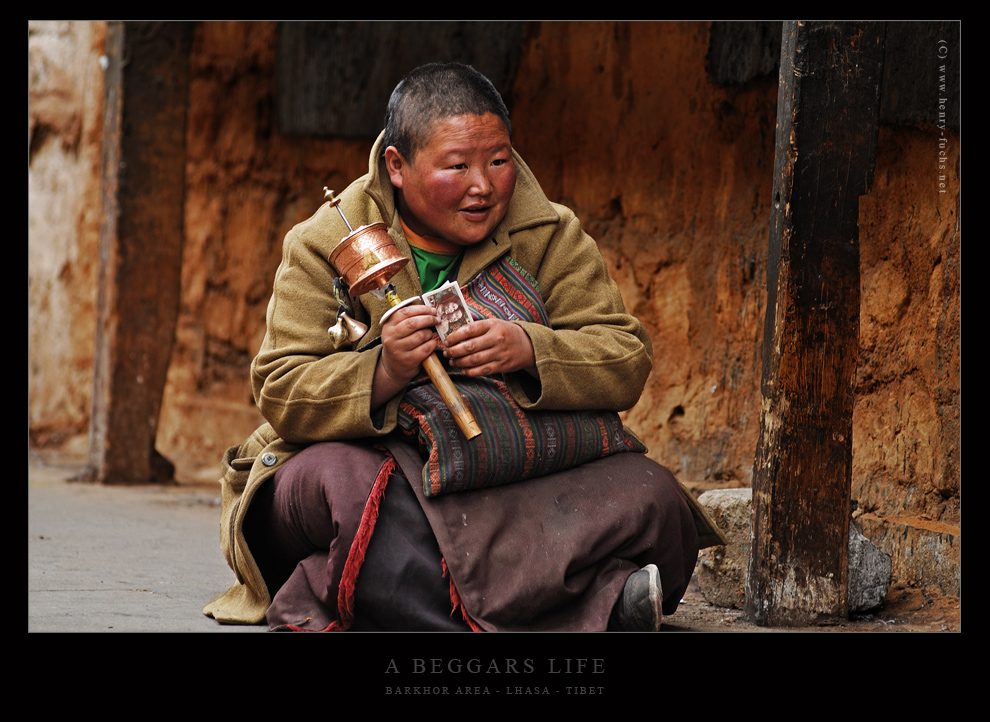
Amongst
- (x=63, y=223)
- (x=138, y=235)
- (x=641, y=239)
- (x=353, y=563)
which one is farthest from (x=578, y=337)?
(x=63, y=223)

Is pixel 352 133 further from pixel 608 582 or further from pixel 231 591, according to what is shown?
pixel 608 582

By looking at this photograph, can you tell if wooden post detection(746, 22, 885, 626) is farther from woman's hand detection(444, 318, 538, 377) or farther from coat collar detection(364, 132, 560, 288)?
woman's hand detection(444, 318, 538, 377)

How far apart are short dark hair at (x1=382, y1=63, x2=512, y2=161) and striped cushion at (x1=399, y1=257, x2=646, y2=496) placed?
37 centimetres

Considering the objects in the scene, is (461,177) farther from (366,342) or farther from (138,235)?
(138,235)

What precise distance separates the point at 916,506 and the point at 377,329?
6.83 ft

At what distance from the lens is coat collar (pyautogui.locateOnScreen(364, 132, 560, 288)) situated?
8.32 ft

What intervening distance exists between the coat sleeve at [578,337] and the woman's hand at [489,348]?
0.03m

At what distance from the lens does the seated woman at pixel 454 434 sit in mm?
2291

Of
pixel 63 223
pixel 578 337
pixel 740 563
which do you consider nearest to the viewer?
pixel 578 337

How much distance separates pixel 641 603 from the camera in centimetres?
224

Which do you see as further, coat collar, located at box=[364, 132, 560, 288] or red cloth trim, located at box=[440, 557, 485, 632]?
coat collar, located at box=[364, 132, 560, 288]

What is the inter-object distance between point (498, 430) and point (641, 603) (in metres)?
0.48

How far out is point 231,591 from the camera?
2697 millimetres

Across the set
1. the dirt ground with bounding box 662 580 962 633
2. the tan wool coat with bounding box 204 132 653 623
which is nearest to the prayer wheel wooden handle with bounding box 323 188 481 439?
the tan wool coat with bounding box 204 132 653 623
